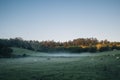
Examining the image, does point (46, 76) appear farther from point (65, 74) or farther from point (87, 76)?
point (87, 76)

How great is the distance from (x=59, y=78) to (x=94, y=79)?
3.60 metres

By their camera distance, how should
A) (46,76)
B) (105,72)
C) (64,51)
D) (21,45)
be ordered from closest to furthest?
(46,76) → (105,72) → (64,51) → (21,45)

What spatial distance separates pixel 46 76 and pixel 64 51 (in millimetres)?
90875

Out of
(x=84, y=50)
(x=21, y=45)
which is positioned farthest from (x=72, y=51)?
(x=21, y=45)

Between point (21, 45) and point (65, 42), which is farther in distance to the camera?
point (65, 42)

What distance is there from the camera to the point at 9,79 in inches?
822

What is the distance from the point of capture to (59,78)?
2177 centimetres

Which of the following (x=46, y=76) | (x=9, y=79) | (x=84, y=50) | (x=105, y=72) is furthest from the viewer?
(x=84, y=50)

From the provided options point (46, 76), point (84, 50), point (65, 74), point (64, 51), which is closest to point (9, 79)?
point (46, 76)

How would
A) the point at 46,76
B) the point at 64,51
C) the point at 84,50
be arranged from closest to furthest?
the point at 46,76, the point at 84,50, the point at 64,51

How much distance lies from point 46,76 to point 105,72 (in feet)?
24.3

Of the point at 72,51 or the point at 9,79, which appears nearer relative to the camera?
the point at 9,79

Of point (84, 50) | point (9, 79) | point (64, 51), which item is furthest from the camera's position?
point (64, 51)

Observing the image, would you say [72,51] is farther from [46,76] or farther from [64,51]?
[46,76]
